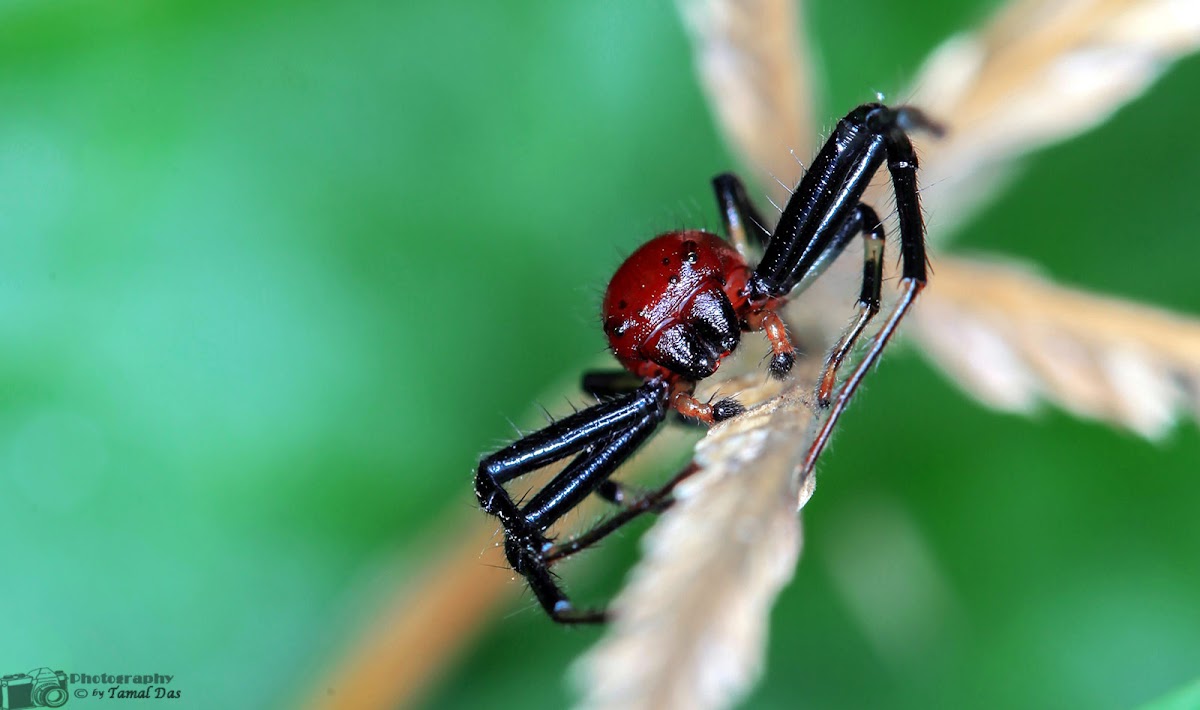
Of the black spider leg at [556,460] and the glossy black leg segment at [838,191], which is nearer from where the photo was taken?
the glossy black leg segment at [838,191]

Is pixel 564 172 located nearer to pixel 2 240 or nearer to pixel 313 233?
pixel 313 233

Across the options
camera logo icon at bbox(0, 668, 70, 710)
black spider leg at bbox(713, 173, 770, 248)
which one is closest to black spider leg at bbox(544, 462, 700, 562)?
black spider leg at bbox(713, 173, 770, 248)

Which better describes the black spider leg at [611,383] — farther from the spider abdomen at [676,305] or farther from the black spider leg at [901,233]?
the black spider leg at [901,233]

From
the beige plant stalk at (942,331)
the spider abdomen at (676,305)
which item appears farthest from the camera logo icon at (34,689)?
the beige plant stalk at (942,331)

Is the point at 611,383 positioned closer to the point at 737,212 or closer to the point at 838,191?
the point at 737,212

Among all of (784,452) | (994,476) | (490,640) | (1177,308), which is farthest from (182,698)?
(1177,308)
